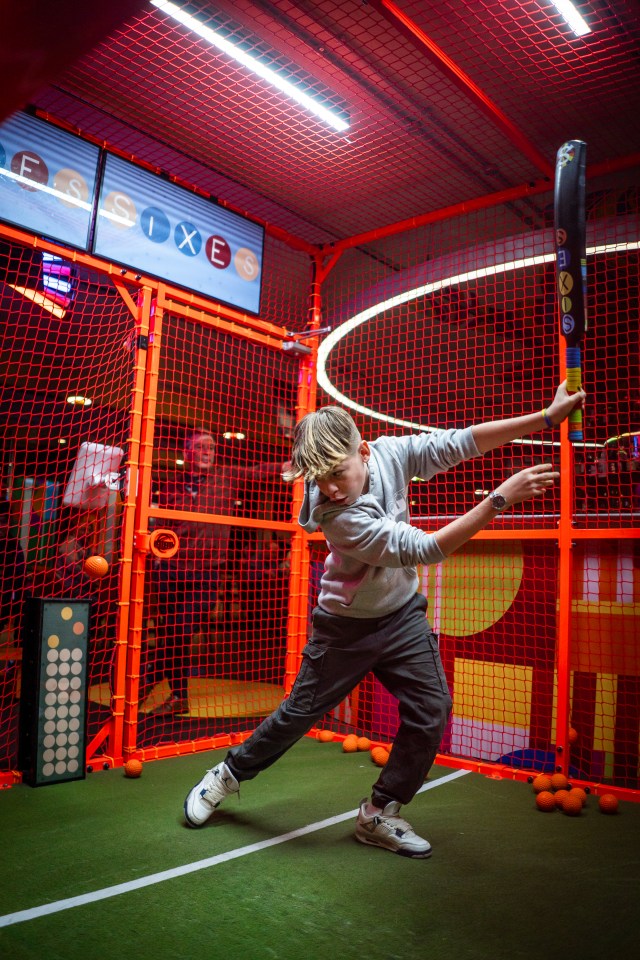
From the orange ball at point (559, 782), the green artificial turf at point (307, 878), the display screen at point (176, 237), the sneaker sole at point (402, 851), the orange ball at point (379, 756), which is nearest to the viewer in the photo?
the green artificial turf at point (307, 878)

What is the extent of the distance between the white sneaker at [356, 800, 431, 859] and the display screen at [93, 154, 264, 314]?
344 centimetres

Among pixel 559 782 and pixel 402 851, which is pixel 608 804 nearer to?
pixel 559 782

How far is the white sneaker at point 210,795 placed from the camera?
302 cm

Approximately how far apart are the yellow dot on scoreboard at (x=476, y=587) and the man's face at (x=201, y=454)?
1912 mm

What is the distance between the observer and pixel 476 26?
3.69 meters

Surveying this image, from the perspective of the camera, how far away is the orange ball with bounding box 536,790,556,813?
135 inches

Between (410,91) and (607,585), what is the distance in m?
3.17

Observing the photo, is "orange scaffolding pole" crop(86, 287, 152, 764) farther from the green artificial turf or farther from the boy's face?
the boy's face

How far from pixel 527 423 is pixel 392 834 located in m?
1.73

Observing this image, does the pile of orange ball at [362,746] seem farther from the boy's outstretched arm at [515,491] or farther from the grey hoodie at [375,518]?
the boy's outstretched arm at [515,491]

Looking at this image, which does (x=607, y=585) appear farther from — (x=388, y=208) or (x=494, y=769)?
(x=388, y=208)

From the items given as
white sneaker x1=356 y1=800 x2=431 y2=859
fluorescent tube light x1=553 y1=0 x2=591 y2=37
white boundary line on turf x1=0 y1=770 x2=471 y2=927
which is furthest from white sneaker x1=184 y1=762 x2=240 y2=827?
fluorescent tube light x1=553 y1=0 x2=591 y2=37

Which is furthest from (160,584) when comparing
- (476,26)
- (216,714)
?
(476,26)

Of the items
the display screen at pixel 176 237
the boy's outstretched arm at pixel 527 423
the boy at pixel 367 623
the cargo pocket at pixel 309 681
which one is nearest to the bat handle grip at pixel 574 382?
the boy's outstretched arm at pixel 527 423
